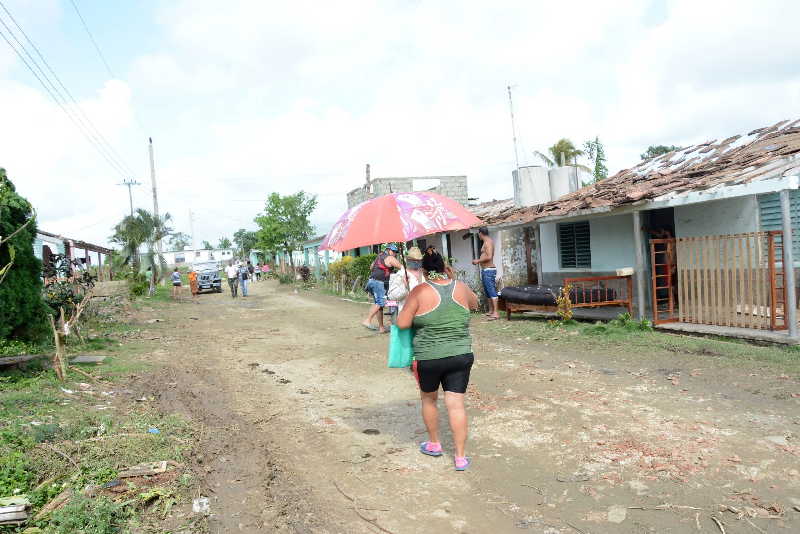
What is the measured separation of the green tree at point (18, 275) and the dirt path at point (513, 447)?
7.83 ft

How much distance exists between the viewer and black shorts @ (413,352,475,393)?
4117 millimetres

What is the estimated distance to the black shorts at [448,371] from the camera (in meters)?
4.12

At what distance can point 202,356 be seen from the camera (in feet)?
31.6

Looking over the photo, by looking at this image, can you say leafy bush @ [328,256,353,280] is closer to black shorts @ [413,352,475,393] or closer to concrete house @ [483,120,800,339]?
concrete house @ [483,120,800,339]

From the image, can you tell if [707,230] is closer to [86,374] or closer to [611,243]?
[611,243]

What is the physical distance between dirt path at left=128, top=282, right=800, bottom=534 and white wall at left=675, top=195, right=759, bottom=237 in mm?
3956

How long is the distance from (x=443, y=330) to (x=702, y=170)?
25.4 feet

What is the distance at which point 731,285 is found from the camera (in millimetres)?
8961

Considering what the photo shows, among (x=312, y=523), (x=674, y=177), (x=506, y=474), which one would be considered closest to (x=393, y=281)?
(x=506, y=474)

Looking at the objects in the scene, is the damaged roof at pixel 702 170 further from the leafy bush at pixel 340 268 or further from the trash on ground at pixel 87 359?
the leafy bush at pixel 340 268

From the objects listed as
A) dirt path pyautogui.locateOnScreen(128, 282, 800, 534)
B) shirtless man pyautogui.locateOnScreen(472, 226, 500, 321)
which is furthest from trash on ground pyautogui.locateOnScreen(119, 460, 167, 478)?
shirtless man pyautogui.locateOnScreen(472, 226, 500, 321)

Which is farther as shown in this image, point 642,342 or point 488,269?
point 488,269

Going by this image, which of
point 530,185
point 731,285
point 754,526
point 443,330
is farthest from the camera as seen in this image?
point 530,185

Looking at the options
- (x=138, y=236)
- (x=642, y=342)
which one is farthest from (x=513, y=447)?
(x=138, y=236)
